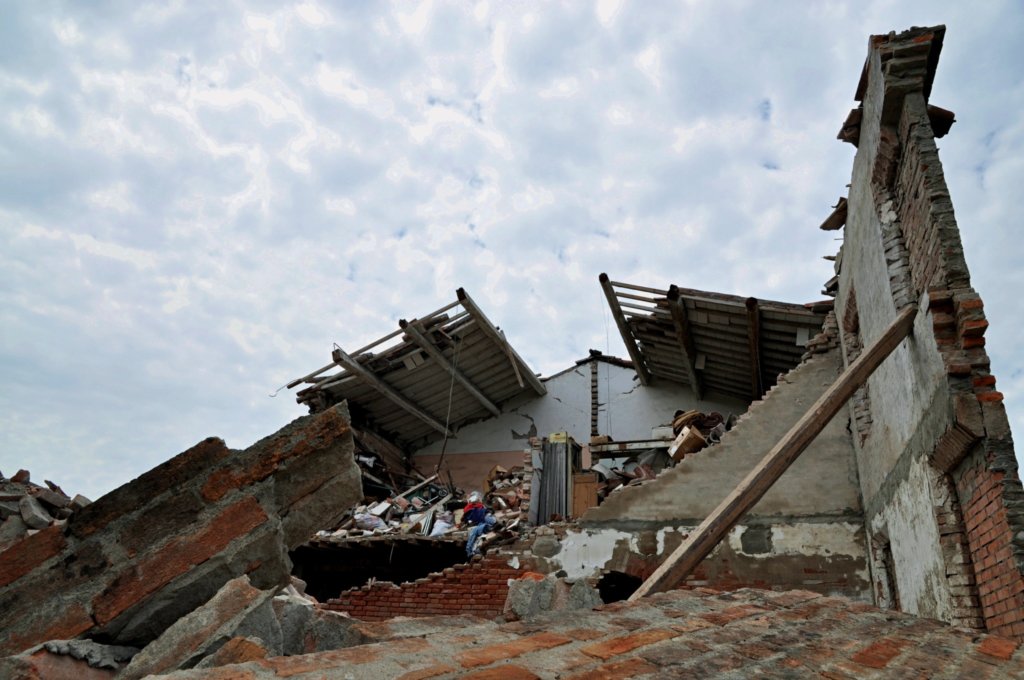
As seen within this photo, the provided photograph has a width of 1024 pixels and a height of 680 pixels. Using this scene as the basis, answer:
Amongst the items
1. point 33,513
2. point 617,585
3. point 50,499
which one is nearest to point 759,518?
point 617,585

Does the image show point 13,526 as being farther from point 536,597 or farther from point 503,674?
point 503,674

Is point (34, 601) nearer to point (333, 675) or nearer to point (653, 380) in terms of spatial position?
point (333, 675)

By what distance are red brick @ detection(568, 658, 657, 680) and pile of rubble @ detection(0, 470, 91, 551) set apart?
19.6 ft

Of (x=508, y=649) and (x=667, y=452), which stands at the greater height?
(x=667, y=452)

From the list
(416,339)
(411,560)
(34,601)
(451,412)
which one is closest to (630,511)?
(411,560)

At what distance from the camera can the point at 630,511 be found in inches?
361

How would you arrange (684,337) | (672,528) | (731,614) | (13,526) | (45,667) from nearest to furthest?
1. (45,667)
2. (731,614)
3. (13,526)
4. (672,528)
5. (684,337)

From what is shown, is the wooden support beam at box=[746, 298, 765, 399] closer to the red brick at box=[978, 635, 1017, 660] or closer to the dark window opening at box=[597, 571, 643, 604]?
the dark window opening at box=[597, 571, 643, 604]

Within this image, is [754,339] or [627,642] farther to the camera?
[754,339]

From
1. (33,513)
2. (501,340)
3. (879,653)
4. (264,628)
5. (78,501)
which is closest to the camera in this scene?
(264,628)

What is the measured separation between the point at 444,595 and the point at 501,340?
6480 mm

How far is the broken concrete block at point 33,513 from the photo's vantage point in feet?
21.2

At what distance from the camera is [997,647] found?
303cm

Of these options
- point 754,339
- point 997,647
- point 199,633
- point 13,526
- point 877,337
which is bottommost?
point 997,647
